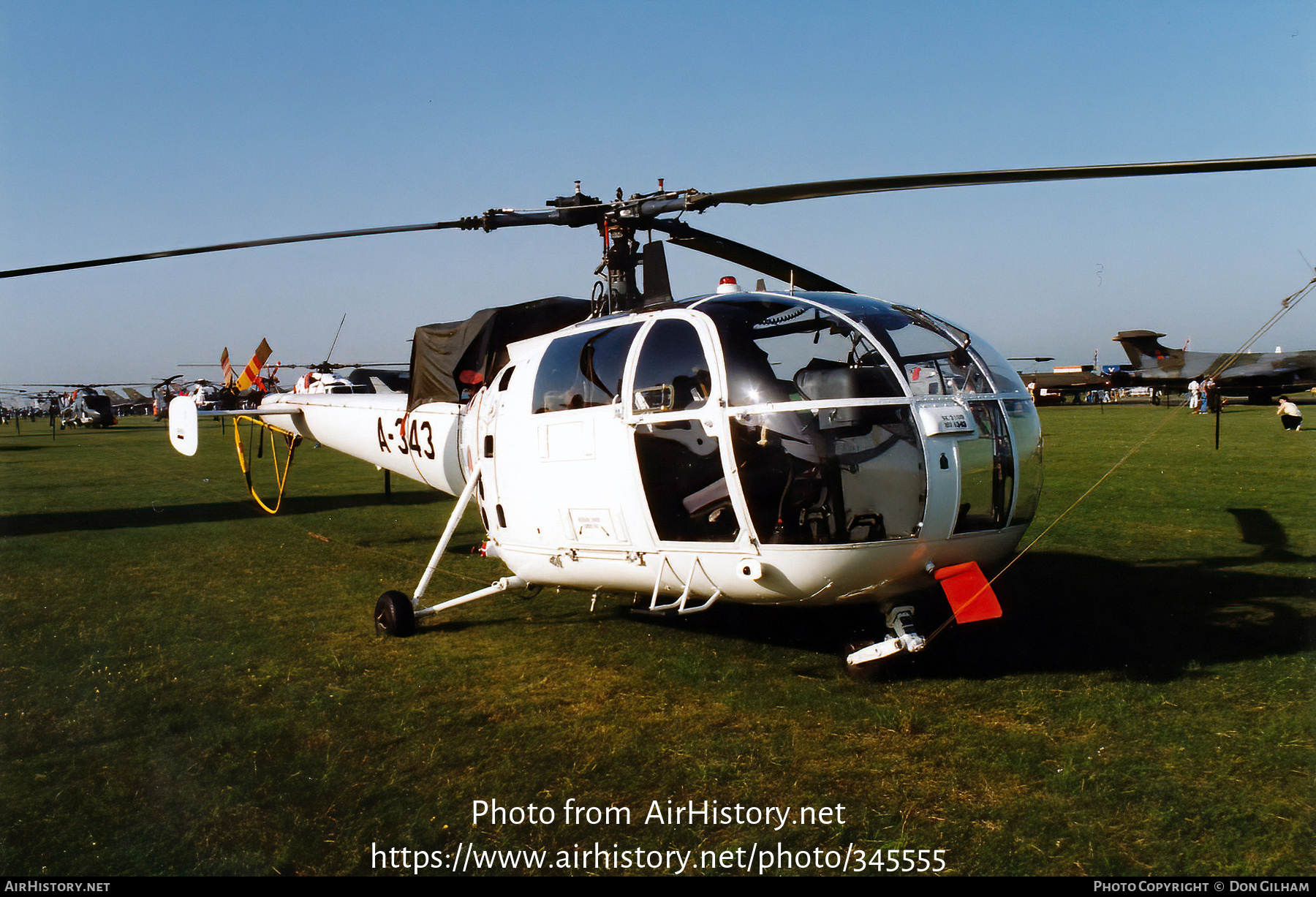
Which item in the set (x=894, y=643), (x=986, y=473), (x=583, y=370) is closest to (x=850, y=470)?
(x=986, y=473)

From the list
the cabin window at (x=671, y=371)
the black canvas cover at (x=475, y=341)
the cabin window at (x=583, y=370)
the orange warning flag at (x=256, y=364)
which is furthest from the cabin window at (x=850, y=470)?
the orange warning flag at (x=256, y=364)

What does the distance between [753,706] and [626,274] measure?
353cm

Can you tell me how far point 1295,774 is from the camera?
4027 mm

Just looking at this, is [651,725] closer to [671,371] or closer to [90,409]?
[671,371]

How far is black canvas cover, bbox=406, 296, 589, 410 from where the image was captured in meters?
7.84

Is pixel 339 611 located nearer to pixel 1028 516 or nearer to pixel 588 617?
pixel 588 617

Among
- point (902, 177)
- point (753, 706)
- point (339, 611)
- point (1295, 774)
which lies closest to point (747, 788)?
point (753, 706)

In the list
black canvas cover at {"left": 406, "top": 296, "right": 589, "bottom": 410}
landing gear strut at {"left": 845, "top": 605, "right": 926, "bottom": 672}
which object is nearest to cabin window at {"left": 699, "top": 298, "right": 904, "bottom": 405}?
landing gear strut at {"left": 845, "top": 605, "right": 926, "bottom": 672}

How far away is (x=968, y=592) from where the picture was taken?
482 cm

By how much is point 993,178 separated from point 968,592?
Answer: 2.29 metres

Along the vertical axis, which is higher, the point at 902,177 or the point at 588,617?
the point at 902,177

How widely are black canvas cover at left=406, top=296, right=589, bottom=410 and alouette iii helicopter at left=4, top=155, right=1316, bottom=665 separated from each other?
3.69 feet

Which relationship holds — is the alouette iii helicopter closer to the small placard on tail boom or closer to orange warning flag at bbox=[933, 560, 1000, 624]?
orange warning flag at bbox=[933, 560, 1000, 624]

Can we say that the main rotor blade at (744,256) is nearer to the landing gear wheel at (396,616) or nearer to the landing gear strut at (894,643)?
the landing gear strut at (894,643)
